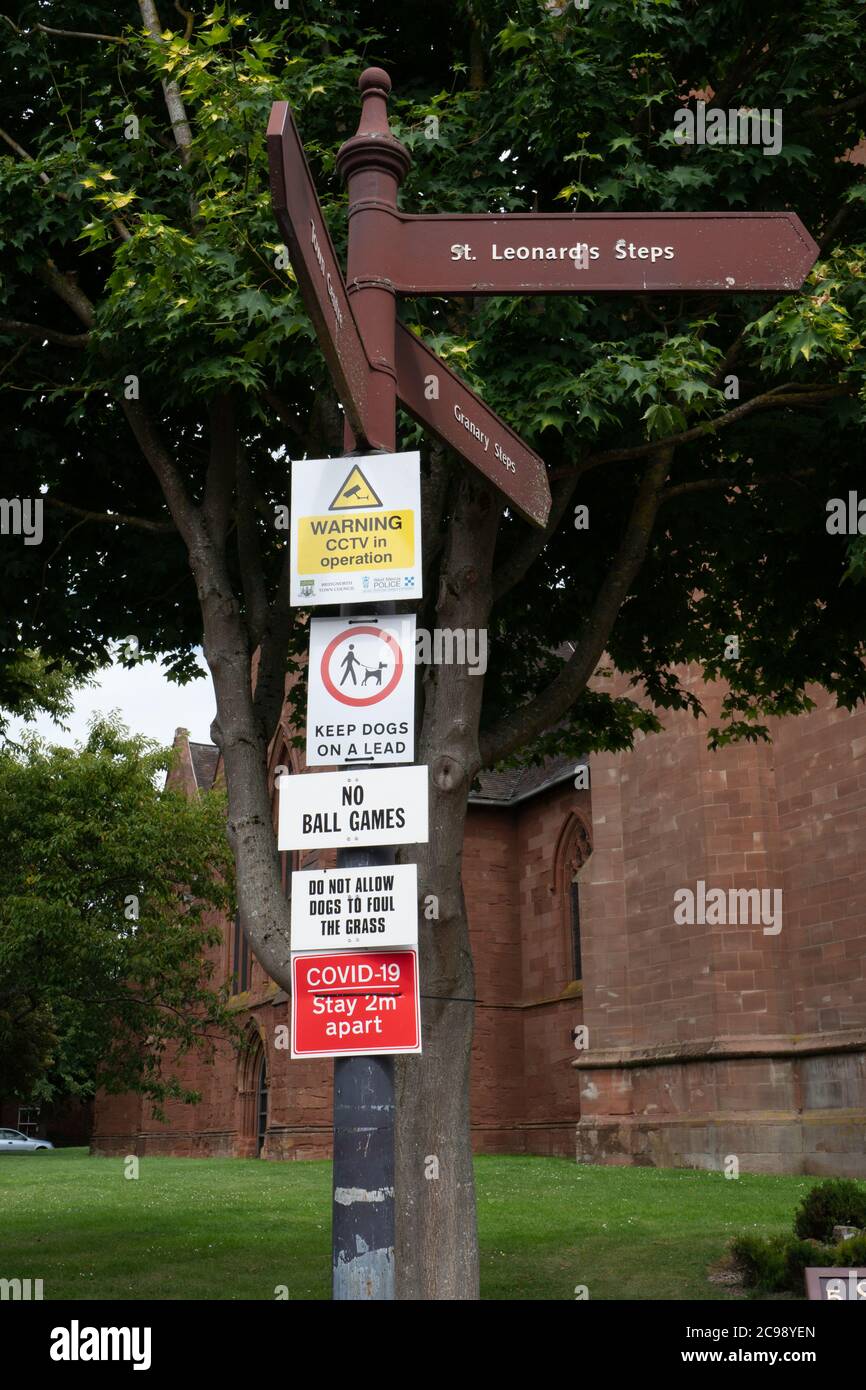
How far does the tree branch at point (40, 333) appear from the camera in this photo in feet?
31.3

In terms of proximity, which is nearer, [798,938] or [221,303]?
[221,303]

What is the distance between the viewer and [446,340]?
7602 mm

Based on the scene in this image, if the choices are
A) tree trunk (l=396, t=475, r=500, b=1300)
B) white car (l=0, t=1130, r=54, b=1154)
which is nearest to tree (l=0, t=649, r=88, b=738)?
tree trunk (l=396, t=475, r=500, b=1300)

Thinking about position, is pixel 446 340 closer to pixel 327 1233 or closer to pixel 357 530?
pixel 357 530

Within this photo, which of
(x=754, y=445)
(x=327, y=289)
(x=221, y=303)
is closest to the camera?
(x=327, y=289)

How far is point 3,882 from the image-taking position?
23828 millimetres

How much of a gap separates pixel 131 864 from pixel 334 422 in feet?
55.1

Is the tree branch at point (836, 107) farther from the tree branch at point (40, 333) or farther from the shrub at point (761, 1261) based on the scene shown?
the shrub at point (761, 1261)

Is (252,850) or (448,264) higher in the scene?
(448,264)

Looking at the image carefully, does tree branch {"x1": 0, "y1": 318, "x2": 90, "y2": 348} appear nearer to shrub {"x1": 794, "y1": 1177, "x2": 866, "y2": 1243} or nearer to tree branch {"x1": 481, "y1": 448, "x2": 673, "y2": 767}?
tree branch {"x1": 481, "y1": 448, "x2": 673, "y2": 767}

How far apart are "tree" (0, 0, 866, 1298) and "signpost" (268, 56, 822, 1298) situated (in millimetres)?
2425

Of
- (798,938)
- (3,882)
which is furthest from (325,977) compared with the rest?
(3,882)
